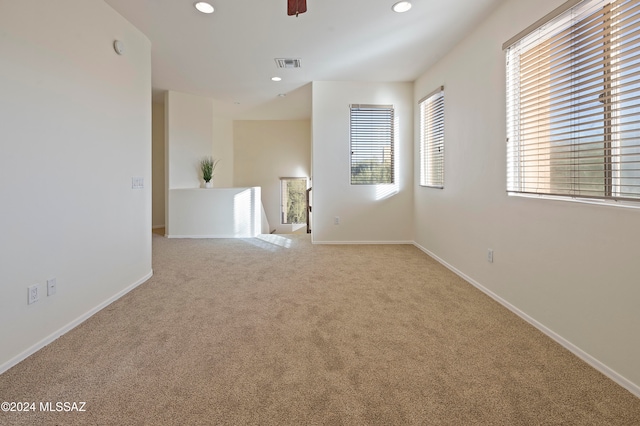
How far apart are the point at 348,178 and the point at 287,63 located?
6.16ft

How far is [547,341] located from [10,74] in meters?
3.54

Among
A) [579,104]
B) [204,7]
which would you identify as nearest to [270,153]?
[204,7]

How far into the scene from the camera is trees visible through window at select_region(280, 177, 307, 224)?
27.8ft

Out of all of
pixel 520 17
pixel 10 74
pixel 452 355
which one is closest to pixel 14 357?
pixel 10 74

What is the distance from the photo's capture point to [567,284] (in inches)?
80.2

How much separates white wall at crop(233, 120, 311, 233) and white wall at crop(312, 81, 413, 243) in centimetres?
323

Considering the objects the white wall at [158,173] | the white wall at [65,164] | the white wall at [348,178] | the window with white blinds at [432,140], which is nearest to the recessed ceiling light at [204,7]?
the white wall at [65,164]

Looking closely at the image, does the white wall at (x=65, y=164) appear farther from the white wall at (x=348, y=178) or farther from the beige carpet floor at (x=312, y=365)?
the white wall at (x=348, y=178)

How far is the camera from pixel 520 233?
2510 millimetres

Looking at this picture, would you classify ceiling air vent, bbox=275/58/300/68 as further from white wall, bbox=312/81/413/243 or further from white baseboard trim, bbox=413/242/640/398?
white baseboard trim, bbox=413/242/640/398

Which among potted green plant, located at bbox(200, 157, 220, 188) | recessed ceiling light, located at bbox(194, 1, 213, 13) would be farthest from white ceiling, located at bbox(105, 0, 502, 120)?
potted green plant, located at bbox(200, 157, 220, 188)

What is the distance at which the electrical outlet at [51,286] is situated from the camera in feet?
6.78

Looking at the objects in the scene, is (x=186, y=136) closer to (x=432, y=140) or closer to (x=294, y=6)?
(x=294, y=6)

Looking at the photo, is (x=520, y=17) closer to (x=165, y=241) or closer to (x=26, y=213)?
(x=26, y=213)
